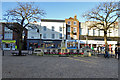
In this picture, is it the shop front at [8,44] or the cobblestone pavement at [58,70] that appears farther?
the shop front at [8,44]

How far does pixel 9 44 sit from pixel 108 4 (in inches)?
1252

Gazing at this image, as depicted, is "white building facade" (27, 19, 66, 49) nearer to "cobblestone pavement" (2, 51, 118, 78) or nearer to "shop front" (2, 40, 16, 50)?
"shop front" (2, 40, 16, 50)

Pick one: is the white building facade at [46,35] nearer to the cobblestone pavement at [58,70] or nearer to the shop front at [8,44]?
the shop front at [8,44]

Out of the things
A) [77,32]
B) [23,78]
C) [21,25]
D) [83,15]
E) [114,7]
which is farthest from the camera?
[77,32]

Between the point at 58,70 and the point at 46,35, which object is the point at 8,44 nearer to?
the point at 46,35

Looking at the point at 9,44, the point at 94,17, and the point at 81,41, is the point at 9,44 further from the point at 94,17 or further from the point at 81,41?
the point at 94,17

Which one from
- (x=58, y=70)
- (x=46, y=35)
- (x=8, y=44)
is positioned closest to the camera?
(x=58, y=70)

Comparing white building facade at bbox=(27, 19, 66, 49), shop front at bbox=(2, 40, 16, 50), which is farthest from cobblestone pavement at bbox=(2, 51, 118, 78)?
shop front at bbox=(2, 40, 16, 50)

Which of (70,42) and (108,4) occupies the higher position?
(108,4)

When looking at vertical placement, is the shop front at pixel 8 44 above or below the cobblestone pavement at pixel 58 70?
above

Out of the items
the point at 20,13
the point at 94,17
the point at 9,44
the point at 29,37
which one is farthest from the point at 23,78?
the point at 9,44

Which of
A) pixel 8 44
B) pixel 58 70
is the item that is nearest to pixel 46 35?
pixel 8 44

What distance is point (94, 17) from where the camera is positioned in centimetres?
1642

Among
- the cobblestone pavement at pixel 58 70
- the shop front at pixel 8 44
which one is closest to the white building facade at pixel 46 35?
the shop front at pixel 8 44
